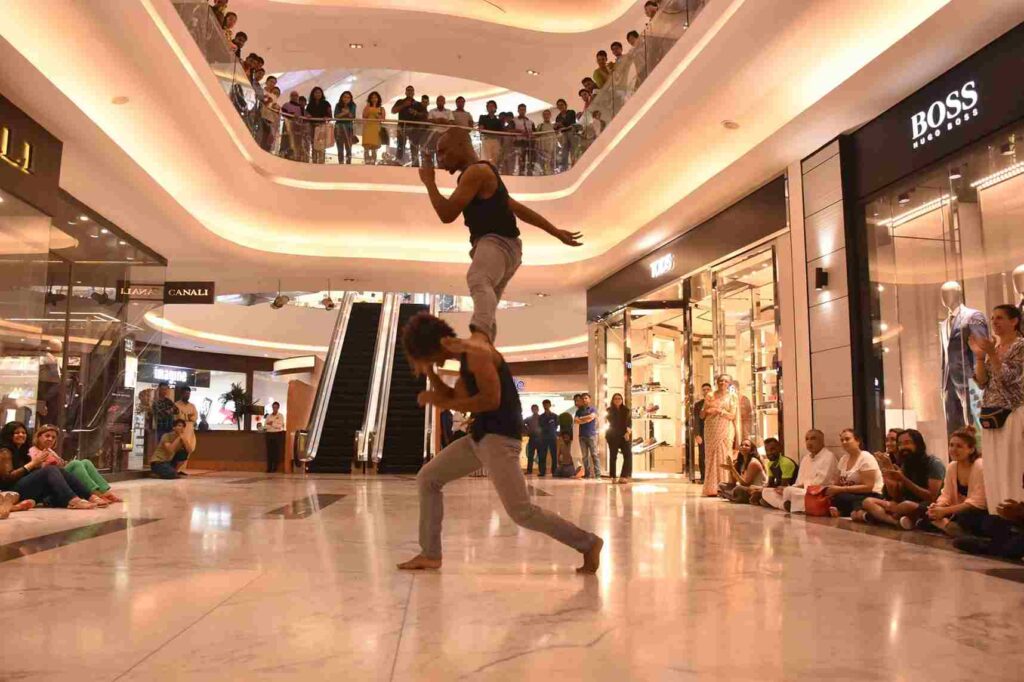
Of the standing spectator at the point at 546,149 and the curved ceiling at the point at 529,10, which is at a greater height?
the curved ceiling at the point at 529,10

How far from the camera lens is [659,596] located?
3.06m

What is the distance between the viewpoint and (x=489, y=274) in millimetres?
3594

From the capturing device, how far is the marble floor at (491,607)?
2.07 metres

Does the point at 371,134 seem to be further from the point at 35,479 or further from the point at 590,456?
the point at 35,479

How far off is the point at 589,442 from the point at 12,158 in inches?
415

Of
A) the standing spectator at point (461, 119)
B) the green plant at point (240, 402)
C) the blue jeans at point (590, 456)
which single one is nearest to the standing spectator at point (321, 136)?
the standing spectator at point (461, 119)

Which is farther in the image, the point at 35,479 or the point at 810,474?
the point at 810,474

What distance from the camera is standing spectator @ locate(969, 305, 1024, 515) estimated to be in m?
4.71

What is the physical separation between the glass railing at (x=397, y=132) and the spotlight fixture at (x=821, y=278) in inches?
130

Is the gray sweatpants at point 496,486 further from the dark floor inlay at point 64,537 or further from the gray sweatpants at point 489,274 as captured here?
the dark floor inlay at point 64,537

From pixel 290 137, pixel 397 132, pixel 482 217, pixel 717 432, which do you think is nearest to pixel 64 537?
pixel 482 217

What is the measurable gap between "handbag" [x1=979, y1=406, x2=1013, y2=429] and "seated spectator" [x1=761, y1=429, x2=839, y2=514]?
2.74 metres

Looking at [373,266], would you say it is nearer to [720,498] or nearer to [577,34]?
[577,34]

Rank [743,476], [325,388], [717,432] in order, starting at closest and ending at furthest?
[743,476] → [717,432] → [325,388]
